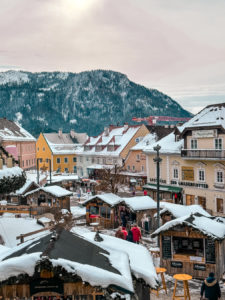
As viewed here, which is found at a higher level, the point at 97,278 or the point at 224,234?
the point at 97,278

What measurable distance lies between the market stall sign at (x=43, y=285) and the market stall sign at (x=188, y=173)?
28.0 metres

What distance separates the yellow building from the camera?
231 feet

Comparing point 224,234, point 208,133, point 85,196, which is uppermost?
point 208,133

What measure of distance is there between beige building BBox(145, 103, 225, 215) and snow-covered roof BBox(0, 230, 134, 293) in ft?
78.0

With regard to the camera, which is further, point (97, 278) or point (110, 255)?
point (110, 255)

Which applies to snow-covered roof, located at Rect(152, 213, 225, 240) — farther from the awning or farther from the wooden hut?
the awning

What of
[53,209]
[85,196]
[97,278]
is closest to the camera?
[97,278]

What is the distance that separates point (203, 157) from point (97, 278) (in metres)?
26.1

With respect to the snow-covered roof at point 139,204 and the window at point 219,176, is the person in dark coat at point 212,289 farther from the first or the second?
the window at point 219,176

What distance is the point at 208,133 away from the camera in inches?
1227

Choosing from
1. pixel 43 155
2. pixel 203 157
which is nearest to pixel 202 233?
pixel 203 157

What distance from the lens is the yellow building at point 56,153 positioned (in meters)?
70.5

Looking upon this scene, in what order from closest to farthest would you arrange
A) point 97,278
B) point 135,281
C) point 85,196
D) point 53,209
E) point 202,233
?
1. point 97,278
2. point 135,281
3. point 202,233
4. point 53,209
5. point 85,196

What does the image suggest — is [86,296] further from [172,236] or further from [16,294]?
[172,236]
